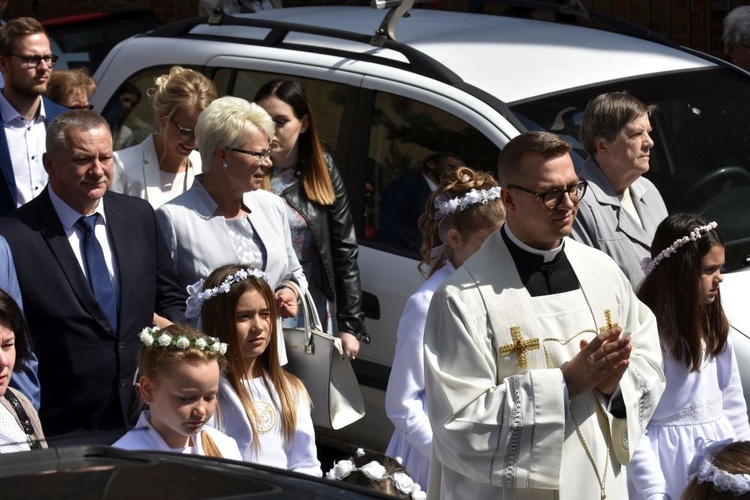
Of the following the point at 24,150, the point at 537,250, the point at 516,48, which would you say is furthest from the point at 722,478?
the point at 24,150

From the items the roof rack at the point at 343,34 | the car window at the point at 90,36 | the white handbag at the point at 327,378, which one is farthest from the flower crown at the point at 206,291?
the car window at the point at 90,36

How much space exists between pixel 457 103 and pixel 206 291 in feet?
5.34

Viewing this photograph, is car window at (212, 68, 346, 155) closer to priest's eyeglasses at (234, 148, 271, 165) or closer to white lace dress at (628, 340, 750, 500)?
priest's eyeglasses at (234, 148, 271, 165)

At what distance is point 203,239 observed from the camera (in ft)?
18.5

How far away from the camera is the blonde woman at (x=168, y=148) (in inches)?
248

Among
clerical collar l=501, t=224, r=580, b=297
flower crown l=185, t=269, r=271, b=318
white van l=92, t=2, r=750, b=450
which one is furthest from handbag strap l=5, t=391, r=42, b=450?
white van l=92, t=2, r=750, b=450

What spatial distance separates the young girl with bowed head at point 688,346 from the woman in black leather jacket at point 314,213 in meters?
1.44

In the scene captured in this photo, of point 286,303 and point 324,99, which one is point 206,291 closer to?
point 286,303

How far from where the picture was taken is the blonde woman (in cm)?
630

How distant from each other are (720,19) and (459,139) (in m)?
5.58

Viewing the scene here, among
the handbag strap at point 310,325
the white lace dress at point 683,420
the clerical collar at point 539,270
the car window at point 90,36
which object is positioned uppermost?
the car window at point 90,36

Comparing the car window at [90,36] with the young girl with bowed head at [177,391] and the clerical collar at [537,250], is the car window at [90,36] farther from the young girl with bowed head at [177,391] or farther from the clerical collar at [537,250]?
the clerical collar at [537,250]

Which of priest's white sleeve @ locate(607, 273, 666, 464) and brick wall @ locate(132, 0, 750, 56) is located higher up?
brick wall @ locate(132, 0, 750, 56)

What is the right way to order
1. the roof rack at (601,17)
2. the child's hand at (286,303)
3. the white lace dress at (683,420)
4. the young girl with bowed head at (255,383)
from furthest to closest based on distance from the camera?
1. the roof rack at (601,17)
2. the child's hand at (286,303)
3. the white lace dress at (683,420)
4. the young girl with bowed head at (255,383)
